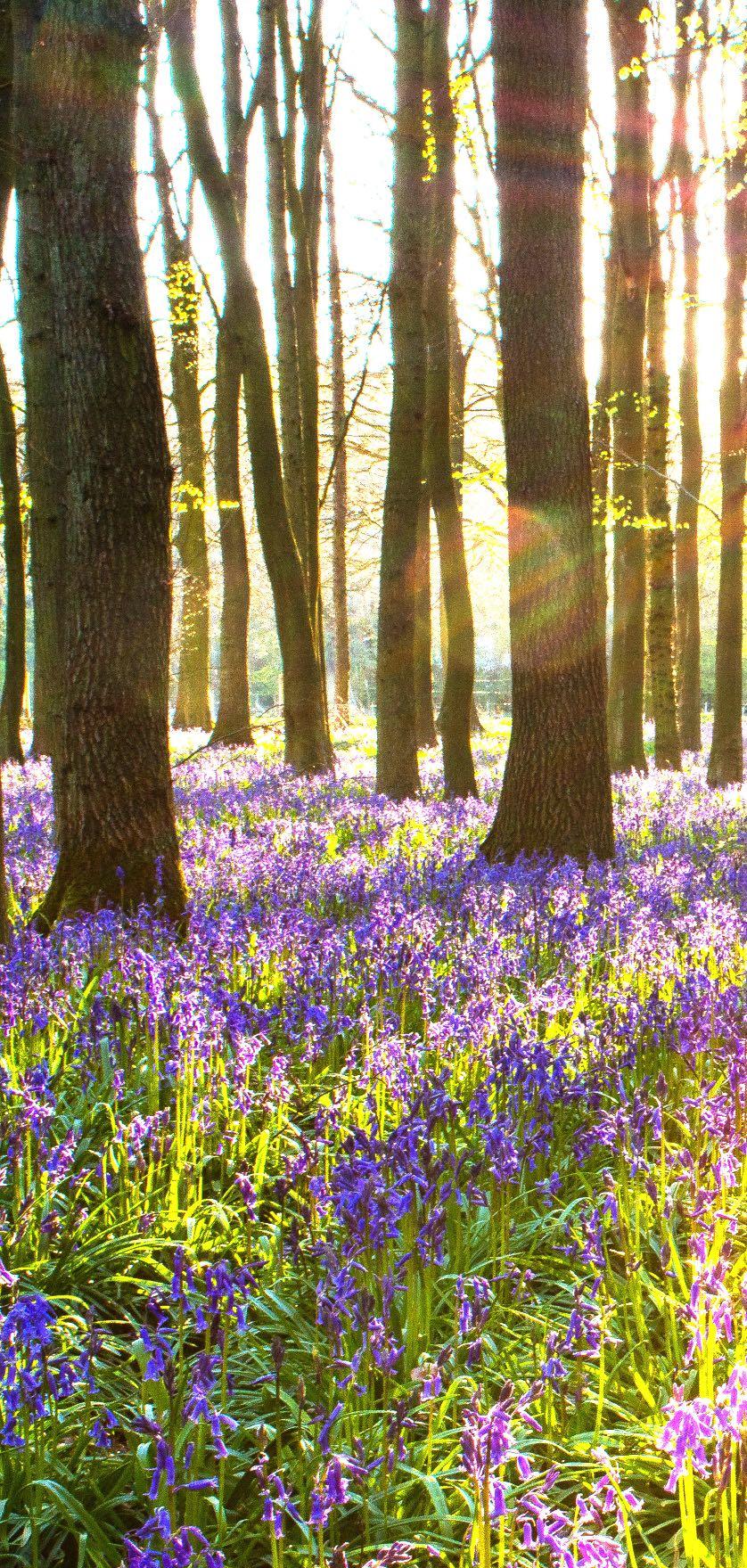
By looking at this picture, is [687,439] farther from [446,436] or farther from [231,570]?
[446,436]

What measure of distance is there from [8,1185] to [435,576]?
55.1 metres

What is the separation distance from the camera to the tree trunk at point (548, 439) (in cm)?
803

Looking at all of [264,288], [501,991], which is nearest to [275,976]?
[501,991]

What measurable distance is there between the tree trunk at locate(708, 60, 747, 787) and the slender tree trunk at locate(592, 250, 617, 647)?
1.66 metres

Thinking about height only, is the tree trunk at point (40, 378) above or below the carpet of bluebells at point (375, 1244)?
above

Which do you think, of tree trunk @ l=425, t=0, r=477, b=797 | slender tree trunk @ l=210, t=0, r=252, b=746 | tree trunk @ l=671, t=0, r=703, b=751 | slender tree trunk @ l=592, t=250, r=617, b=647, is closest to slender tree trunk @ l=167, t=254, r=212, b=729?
slender tree trunk @ l=210, t=0, r=252, b=746

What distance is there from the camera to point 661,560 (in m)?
16.4

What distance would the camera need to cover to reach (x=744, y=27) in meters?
13.3

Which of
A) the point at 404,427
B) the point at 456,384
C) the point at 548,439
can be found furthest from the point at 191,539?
the point at 548,439

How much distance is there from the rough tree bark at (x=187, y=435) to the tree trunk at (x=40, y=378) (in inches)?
183

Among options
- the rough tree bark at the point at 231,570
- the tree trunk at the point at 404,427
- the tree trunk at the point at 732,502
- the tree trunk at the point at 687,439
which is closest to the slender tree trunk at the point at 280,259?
the rough tree bark at the point at 231,570

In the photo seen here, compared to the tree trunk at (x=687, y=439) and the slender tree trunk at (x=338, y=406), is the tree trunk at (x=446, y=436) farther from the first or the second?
the slender tree trunk at (x=338, y=406)

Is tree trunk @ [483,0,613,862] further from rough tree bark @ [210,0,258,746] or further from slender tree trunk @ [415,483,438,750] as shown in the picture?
slender tree trunk @ [415,483,438,750]

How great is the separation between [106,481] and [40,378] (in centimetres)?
619
